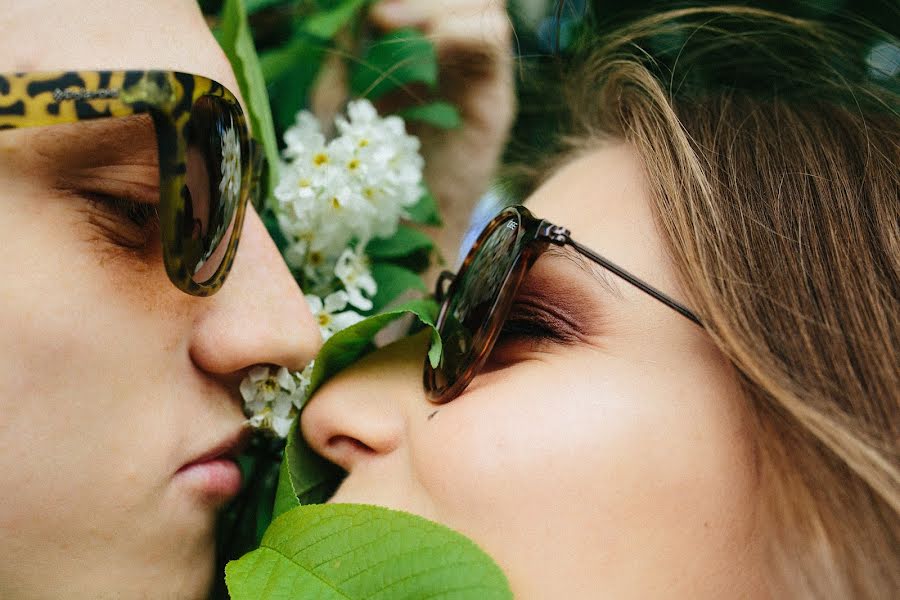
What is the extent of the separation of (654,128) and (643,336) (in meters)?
0.55

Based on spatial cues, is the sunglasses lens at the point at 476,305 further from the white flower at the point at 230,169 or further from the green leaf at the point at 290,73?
the green leaf at the point at 290,73

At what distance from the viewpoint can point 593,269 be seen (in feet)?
4.91

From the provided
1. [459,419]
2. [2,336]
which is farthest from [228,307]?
[459,419]

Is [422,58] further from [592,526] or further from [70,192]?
[592,526]

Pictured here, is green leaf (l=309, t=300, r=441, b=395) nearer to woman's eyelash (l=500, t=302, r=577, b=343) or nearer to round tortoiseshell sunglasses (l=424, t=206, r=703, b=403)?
round tortoiseshell sunglasses (l=424, t=206, r=703, b=403)

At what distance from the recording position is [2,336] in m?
1.25

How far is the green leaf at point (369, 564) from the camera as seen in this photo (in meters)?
1.24

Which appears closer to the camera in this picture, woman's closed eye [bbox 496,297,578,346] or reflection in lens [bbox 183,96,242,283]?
reflection in lens [bbox 183,96,242,283]

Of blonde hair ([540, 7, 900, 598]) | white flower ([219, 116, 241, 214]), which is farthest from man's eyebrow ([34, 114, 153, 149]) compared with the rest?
blonde hair ([540, 7, 900, 598])

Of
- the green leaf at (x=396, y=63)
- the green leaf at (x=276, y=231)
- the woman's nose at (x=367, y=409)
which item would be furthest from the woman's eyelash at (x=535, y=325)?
the green leaf at (x=396, y=63)

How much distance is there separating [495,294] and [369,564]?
0.58 m

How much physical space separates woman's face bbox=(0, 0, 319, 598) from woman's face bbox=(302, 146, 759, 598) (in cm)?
37

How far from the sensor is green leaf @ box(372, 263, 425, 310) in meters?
2.17

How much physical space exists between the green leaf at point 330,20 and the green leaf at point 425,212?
0.58 m
